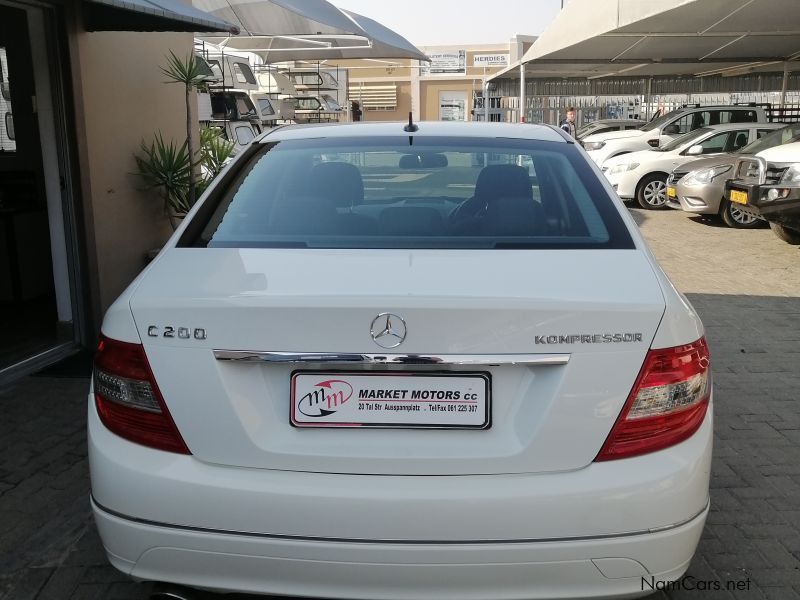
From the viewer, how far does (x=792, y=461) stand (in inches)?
159

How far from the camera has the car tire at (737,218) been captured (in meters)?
12.4

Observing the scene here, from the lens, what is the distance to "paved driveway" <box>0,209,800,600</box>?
2973 mm

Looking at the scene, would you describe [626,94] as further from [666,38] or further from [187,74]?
[187,74]

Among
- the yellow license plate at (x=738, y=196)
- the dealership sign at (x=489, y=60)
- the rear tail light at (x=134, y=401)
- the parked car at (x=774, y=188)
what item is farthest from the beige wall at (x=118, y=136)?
the dealership sign at (x=489, y=60)

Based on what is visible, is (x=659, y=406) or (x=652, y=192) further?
(x=652, y=192)

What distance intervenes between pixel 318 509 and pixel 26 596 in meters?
1.44

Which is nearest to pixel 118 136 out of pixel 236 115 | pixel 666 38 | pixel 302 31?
pixel 236 115

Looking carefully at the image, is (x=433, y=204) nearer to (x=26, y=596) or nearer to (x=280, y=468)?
(x=280, y=468)

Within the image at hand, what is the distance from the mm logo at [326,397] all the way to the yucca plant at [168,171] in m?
5.23

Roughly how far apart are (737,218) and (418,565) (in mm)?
11640

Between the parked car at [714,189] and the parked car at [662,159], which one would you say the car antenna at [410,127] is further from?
the parked car at [662,159]

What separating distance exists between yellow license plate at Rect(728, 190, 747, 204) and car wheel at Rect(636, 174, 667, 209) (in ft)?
12.5

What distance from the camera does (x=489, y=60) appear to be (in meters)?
44.0

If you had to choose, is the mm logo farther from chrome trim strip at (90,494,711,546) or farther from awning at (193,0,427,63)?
awning at (193,0,427,63)
